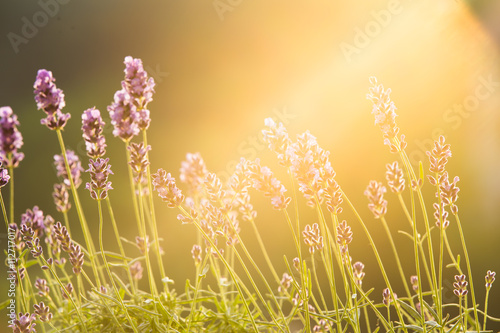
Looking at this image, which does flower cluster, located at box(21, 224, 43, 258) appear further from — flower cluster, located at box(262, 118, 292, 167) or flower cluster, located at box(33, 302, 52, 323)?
flower cluster, located at box(262, 118, 292, 167)

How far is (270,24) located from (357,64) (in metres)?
0.75

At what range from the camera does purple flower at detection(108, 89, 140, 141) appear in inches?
40.1

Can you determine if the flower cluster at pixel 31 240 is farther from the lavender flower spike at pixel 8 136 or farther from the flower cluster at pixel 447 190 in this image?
the flower cluster at pixel 447 190

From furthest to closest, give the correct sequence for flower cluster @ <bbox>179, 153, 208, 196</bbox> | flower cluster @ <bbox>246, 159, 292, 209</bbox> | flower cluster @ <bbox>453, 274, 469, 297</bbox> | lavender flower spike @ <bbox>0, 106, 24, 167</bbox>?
1. flower cluster @ <bbox>179, 153, 208, 196</bbox>
2. flower cluster @ <bbox>453, 274, 469, 297</bbox>
3. flower cluster @ <bbox>246, 159, 292, 209</bbox>
4. lavender flower spike @ <bbox>0, 106, 24, 167</bbox>

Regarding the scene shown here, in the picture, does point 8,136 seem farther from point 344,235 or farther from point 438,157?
point 438,157

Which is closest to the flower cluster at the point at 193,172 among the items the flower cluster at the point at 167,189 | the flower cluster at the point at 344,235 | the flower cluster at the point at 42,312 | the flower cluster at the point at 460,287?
the flower cluster at the point at 167,189

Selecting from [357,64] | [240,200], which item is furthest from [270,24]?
[240,200]

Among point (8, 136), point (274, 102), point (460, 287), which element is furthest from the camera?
point (274, 102)

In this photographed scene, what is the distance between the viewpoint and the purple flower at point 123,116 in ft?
3.34

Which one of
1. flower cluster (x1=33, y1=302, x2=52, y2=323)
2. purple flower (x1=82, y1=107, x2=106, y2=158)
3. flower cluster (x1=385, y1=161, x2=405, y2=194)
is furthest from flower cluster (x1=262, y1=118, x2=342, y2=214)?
flower cluster (x1=33, y1=302, x2=52, y2=323)

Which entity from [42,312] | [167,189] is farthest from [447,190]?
[42,312]

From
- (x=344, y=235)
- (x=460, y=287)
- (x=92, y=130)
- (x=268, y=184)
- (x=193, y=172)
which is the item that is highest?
(x=92, y=130)

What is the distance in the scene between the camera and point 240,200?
1236 millimetres

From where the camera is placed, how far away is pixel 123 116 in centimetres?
103
